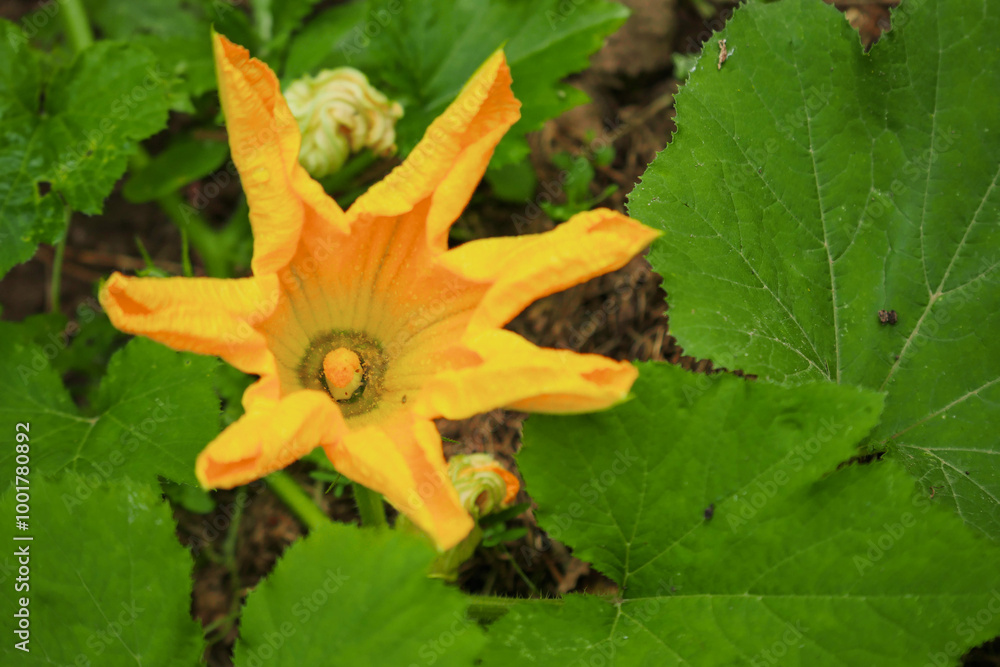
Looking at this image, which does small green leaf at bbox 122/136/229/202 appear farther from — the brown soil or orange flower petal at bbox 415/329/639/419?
orange flower petal at bbox 415/329/639/419

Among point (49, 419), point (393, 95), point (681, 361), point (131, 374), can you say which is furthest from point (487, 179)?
point (49, 419)

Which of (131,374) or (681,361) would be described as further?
(681,361)

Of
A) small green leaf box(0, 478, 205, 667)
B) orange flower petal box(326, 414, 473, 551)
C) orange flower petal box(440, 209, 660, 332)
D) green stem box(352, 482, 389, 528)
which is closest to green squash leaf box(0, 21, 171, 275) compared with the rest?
small green leaf box(0, 478, 205, 667)

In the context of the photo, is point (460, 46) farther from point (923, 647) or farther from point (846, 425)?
point (923, 647)

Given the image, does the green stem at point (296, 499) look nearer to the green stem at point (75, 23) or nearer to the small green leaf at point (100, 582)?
the small green leaf at point (100, 582)

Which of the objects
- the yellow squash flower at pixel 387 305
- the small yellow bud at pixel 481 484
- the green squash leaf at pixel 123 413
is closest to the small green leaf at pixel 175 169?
the green squash leaf at pixel 123 413

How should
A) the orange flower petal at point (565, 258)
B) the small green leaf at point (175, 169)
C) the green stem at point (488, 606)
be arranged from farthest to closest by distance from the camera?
the small green leaf at point (175, 169) < the green stem at point (488, 606) < the orange flower petal at point (565, 258)
